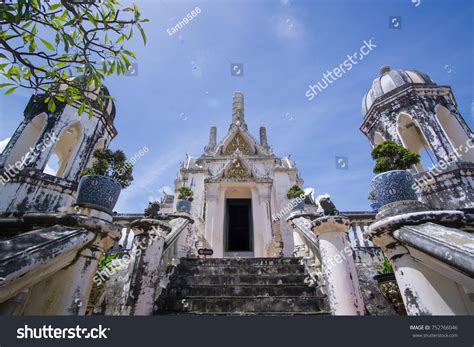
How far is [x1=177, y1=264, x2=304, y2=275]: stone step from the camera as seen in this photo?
18.9 feet

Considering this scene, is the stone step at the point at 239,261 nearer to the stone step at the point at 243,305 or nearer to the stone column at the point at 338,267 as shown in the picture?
the stone step at the point at 243,305

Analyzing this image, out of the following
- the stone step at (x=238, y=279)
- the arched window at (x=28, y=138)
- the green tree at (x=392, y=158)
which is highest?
the arched window at (x=28, y=138)

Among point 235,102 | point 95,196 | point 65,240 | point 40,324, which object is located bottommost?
point 40,324

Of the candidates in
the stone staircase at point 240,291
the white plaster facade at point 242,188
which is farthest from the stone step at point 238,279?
the white plaster facade at point 242,188

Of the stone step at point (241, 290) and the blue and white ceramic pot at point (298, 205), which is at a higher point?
the blue and white ceramic pot at point (298, 205)

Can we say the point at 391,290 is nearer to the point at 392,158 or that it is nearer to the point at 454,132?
the point at 392,158

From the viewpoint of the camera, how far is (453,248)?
1.91m

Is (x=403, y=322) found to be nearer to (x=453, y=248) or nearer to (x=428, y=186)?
(x=453, y=248)

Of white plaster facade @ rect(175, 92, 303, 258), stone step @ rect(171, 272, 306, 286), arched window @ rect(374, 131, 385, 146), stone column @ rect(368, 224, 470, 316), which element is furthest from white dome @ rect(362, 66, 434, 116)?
stone column @ rect(368, 224, 470, 316)

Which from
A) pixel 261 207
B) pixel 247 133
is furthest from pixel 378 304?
pixel 247 133

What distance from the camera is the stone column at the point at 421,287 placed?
7.24 feet

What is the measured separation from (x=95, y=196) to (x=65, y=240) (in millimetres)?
960

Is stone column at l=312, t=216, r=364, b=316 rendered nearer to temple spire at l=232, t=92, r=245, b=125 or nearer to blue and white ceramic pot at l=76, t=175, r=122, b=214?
blue and white ceramic pot at l=76, t=175, r=122, b=214

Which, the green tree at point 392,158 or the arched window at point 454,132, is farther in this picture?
the arched window at point 454,132
